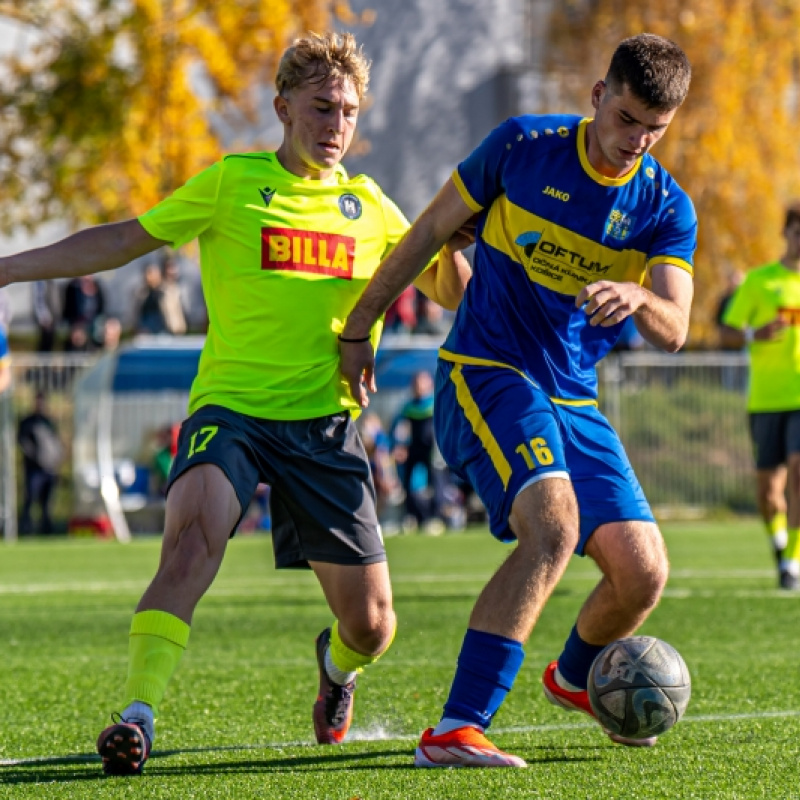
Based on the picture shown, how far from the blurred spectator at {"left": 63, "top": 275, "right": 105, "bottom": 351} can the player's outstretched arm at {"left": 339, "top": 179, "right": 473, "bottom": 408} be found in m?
16.3

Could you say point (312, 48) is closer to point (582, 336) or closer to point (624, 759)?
point (582, 336)

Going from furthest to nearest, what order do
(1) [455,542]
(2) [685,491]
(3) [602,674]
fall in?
(2) [685,491] → (1) [455,542] → (3) [602,674]

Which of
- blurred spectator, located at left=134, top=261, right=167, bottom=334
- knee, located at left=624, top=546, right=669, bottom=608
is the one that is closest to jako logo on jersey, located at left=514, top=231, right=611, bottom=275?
knee, located at left=624, top=546, right=669, bottom=608

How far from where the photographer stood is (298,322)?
5531mm

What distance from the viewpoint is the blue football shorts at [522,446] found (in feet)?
16.6

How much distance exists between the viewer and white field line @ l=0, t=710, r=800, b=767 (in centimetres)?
515

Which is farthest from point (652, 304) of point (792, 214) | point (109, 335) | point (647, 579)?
point (109, 335)

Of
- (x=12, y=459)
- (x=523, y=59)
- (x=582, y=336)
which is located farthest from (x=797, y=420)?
(x=523, y=59)

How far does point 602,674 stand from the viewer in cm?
514

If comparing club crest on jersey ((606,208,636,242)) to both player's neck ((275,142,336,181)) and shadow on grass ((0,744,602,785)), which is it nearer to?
player's neck ((275,142,336,181))

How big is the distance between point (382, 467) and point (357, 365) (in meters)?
15.9

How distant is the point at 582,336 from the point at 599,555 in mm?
756

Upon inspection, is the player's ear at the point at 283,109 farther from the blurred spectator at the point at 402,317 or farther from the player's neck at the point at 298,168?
the blurred spectator at the point at 402,317

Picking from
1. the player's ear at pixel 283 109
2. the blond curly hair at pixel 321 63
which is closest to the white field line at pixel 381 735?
the player's ear at pixel 283 109
